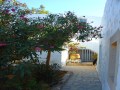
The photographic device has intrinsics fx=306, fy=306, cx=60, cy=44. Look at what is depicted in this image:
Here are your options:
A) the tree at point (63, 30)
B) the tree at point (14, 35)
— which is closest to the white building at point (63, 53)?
the tree at point (63, 30)

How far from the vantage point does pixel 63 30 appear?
10898mm

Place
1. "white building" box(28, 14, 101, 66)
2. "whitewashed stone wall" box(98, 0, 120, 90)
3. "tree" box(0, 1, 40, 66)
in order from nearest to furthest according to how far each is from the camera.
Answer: "whitewashed stone wall" box(98, 0, 120, 90) < "tree" box(0, 1, 40, 66) < "white building" box(28, 14, 101, 66)

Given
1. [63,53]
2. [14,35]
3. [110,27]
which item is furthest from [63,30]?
[63,53]

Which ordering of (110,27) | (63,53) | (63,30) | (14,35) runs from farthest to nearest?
(63,53) < (63,30) < (110,27) < (14,35)

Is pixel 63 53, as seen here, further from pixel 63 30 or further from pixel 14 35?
pixel 14 35

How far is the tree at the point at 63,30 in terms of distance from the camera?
986cm

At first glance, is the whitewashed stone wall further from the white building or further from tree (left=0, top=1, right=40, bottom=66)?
the white building

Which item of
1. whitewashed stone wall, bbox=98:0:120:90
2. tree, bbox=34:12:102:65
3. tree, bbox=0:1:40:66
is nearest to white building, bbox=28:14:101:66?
tree, bbox=34:12:102:65

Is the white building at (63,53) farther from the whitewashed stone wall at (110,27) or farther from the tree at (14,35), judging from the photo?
the tree at (14,35)

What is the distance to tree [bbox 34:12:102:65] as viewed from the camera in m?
9.86

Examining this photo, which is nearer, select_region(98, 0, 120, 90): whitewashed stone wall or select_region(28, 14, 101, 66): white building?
select_region(98, 0, 120, 90): whitewashed stone wall

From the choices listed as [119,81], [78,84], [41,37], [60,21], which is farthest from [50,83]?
[119,81]

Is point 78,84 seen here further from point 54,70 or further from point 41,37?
point 41,37

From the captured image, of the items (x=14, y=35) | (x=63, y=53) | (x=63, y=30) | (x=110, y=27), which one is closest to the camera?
(x=14, y=35)
